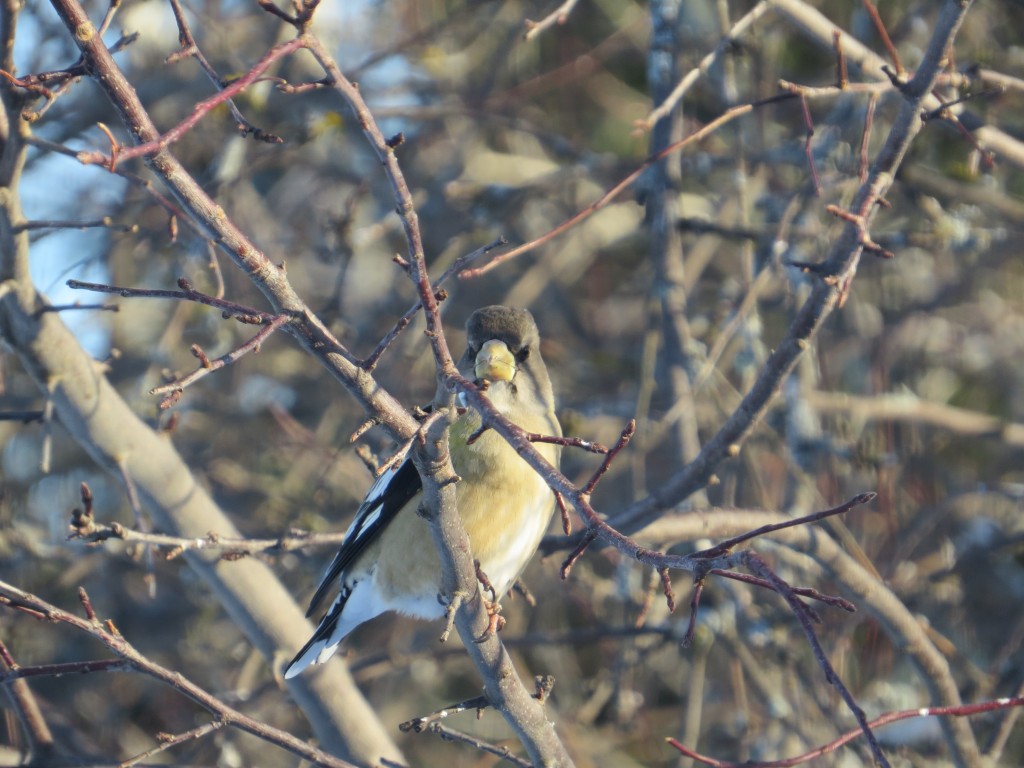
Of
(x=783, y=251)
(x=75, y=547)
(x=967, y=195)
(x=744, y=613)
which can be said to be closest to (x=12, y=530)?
(x=75, y=547)

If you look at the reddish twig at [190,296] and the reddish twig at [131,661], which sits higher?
the reddish twig at [190,296]

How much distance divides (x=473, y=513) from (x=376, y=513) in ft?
1.40

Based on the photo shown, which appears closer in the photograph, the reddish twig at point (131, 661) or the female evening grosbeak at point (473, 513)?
the reddish twig at point (131, 661)

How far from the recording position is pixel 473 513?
385 cm

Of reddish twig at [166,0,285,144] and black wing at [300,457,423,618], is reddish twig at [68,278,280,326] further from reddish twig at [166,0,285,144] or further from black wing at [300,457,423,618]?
black wing at [300,457,423,618]

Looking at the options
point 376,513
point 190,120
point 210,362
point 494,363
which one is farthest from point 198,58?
point 376,513

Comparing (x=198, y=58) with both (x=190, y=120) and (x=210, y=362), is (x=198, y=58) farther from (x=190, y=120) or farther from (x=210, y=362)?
(x=210, y=362)

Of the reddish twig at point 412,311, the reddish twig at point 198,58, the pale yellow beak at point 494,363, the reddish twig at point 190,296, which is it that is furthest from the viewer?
the pale yellow beak at point 494,363

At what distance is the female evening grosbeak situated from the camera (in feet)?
12.6

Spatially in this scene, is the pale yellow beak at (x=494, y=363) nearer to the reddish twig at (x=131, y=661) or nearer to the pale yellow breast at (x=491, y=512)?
the pale yellow breast at (x=491, y=512)

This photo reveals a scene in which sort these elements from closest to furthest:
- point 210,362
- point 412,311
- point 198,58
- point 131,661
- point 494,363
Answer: point 210,362, point 412,311, point 198,58, point 131,661, point 494,363

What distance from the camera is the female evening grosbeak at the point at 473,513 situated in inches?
151

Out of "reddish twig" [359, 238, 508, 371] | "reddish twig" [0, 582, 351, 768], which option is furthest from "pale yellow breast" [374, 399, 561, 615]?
"reddish twig" [359, 238, 508, 371]

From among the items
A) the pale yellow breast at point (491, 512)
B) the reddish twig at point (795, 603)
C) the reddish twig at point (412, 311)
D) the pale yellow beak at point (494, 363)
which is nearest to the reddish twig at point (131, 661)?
the reddish twig at point (412, 311)
